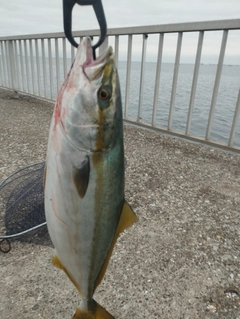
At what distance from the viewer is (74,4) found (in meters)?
1.05

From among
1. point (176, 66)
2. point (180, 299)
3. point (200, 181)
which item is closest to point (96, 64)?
point (180, 299)

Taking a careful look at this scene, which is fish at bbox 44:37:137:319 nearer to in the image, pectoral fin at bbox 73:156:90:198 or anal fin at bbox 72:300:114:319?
pectoral fin at bbox 73:156:90:198

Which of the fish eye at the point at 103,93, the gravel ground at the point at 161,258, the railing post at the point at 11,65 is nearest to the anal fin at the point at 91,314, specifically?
the gravel ground at the point at 161,258

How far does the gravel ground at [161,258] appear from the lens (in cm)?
173

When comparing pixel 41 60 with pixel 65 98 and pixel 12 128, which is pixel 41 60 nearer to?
pixel 12 128

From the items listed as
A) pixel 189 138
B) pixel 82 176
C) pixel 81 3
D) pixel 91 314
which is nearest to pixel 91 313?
pixel 91 314

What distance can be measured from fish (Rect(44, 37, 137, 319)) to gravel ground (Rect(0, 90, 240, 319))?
2.98ft

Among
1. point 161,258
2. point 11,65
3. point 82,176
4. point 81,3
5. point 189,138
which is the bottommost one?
point 161,258

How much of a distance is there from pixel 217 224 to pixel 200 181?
863mm

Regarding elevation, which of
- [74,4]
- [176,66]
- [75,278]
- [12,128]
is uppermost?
[74,4]

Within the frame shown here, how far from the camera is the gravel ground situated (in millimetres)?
1730

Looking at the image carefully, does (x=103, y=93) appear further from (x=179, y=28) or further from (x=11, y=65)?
(x=11, y=65)

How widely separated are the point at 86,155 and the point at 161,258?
57.7 inches

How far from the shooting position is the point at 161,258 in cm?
213
